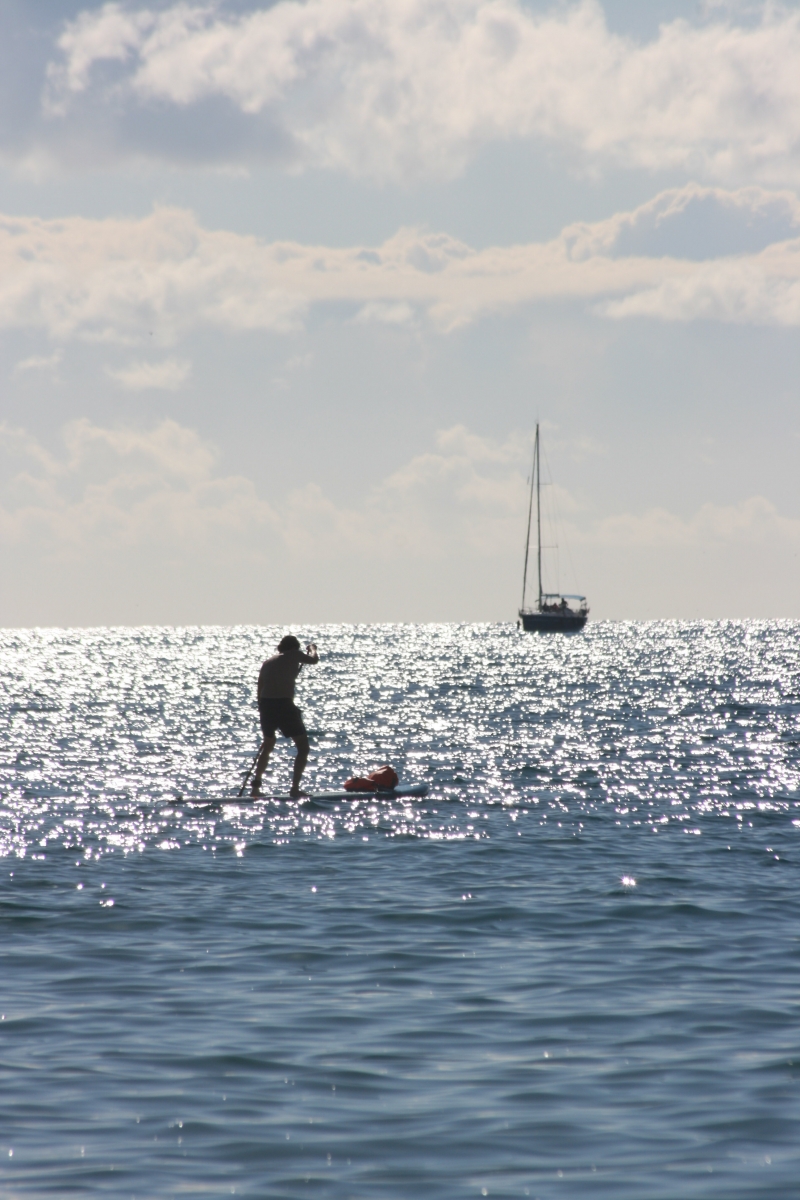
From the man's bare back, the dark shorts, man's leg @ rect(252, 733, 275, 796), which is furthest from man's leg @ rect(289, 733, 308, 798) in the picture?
the man's bare back

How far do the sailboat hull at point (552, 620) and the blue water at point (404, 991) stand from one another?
102 m

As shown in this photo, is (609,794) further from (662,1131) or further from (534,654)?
(534,654)

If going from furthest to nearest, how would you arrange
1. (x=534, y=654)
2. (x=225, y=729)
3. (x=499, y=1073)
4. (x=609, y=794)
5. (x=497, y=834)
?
1. (x=534, y=654)
2. (x=225, y=729)
3. (x=609, y=794)
4. (x=497, y=834)
5. (x=499, y=1073)

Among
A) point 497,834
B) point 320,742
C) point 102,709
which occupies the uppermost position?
point 102,709

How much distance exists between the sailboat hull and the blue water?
10152 centimetres

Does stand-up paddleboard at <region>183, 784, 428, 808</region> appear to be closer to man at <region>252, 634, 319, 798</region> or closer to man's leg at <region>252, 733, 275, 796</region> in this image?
man's leg at <region>252, 733, 275, 796</region>

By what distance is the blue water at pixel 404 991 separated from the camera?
5.87m

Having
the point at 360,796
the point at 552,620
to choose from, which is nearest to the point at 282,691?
the point at 360,796

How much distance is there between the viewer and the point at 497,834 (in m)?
16.6

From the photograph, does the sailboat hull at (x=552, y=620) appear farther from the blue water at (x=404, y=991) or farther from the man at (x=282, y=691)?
the man at (x=282, y=691)

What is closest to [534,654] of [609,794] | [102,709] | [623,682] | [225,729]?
[623,682]

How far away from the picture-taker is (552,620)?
409 ft

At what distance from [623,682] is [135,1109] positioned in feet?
202

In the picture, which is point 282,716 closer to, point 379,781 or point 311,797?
point 311,797
